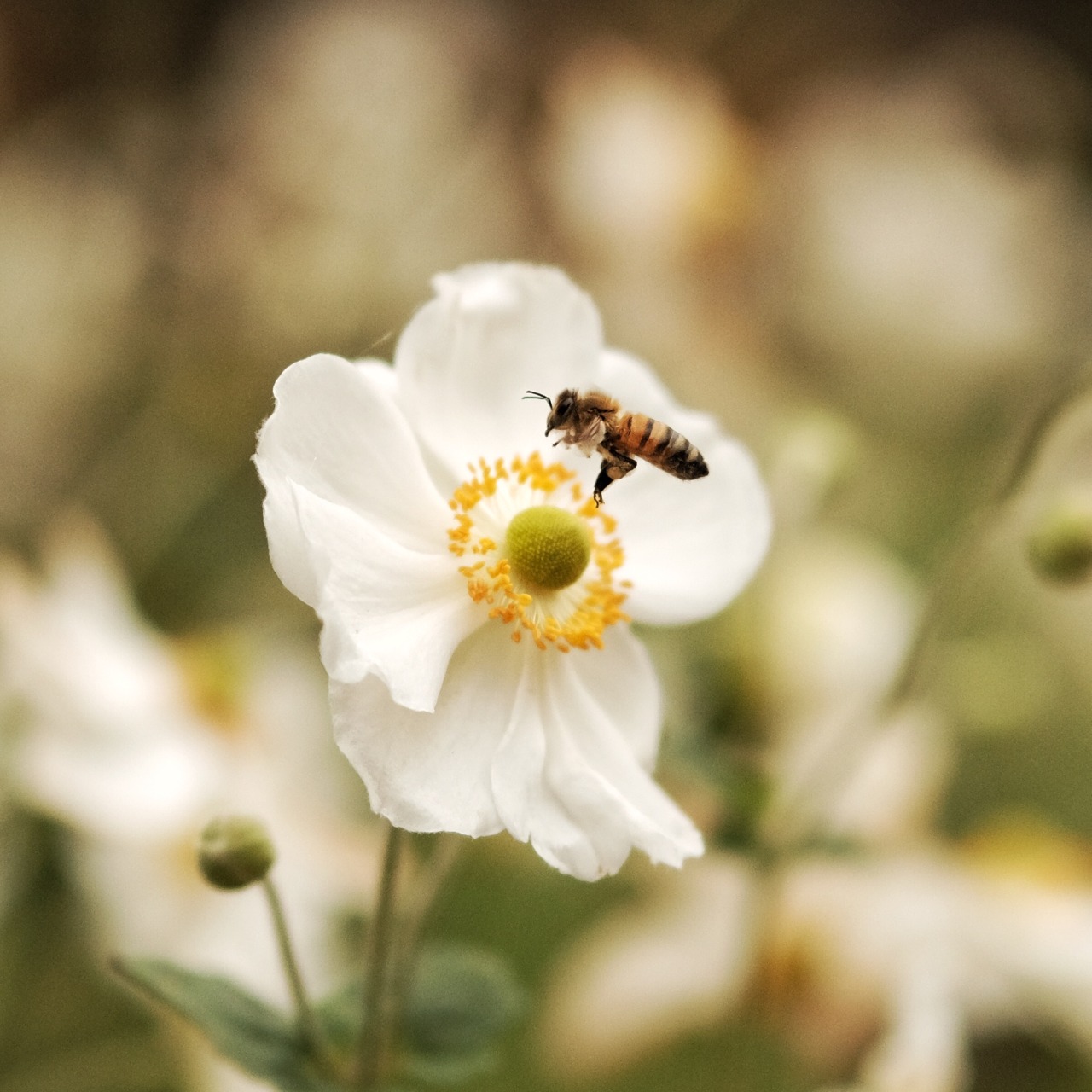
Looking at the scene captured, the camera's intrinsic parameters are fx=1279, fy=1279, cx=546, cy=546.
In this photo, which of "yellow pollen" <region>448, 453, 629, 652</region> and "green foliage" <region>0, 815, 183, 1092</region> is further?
"green foliage" <region>0, 815, 183, 1092</region>

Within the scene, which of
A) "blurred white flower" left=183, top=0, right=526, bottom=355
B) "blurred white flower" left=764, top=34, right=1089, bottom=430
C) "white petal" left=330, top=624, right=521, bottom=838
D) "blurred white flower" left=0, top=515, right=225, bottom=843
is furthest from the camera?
"blurred white flower" left=764, top=34, right=1089, bottom=430

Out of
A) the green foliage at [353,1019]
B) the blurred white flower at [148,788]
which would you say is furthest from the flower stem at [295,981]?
the blurred white flower at [148,788]

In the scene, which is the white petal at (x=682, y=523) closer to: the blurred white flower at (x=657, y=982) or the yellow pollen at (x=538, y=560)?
the yellow pollen at (x=538, y=560)

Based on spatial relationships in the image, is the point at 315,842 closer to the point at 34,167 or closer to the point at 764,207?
the point at 34,167

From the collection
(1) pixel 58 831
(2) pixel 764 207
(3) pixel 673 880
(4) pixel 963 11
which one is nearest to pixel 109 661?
(1) pixel 58 831

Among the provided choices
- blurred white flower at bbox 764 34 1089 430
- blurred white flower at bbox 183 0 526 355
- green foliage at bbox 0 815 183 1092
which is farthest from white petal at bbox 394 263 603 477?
blurred white flower at bbox 764 34 1089 430

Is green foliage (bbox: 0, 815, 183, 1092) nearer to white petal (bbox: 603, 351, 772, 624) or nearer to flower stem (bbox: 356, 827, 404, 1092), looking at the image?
flower stem (bbox: 356, 827, 404, 1092)
